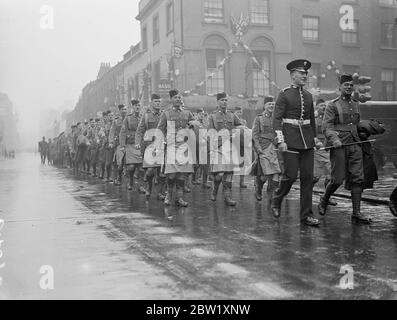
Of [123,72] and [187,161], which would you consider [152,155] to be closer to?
[187,161]

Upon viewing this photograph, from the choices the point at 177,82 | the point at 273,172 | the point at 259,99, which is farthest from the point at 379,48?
the point at 273,172

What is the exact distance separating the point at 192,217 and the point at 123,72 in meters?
37.3

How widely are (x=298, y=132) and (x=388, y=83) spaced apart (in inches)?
1113

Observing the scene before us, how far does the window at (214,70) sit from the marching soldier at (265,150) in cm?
1885

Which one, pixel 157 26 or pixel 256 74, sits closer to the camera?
pixel 256 74

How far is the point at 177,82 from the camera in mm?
29453

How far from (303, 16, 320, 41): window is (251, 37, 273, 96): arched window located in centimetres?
247

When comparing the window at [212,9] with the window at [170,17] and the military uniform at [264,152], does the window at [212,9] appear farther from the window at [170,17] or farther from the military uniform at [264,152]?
the military uniform at [264,152]

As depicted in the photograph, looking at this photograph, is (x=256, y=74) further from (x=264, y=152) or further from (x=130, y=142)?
(x=264, y=152)

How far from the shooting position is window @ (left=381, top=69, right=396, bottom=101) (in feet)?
111

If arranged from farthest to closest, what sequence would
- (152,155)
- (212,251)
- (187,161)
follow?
(152,155) → (187,161) → (212,251)

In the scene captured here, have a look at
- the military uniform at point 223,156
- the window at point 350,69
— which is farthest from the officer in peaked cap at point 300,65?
the window at point 350,69

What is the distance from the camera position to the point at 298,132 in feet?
25.1

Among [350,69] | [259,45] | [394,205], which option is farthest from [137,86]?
[394,205]
